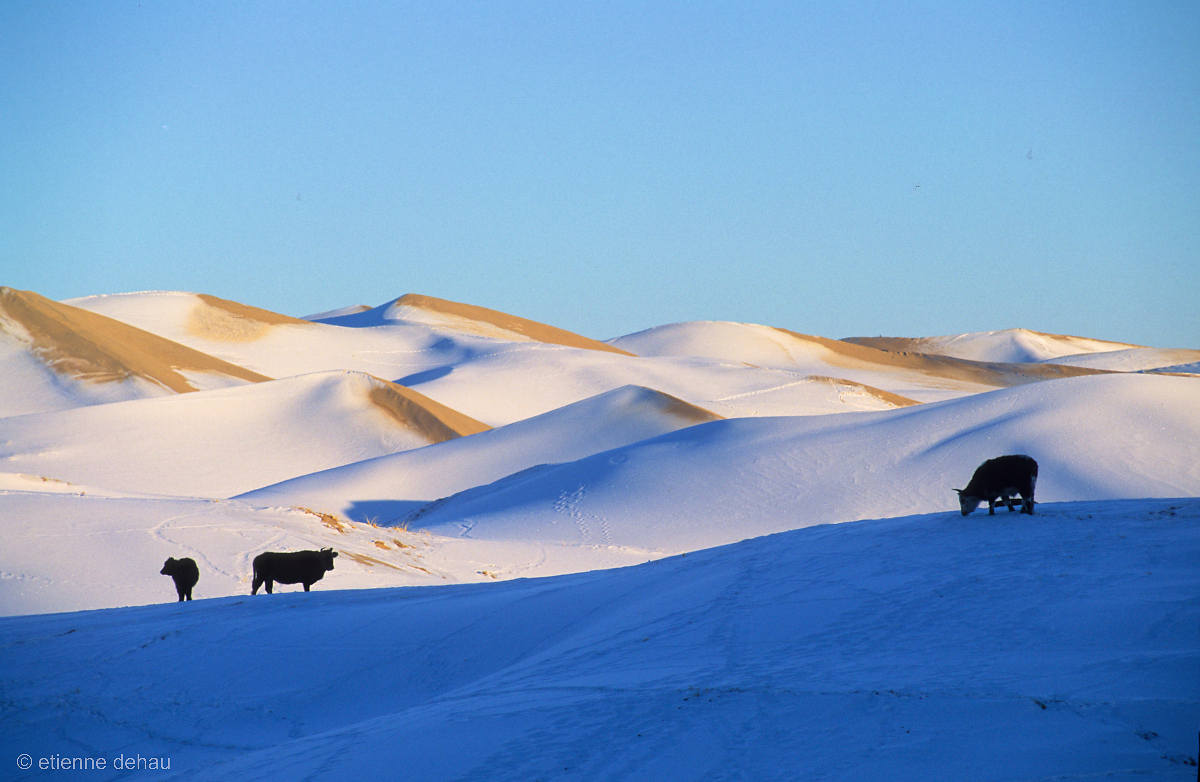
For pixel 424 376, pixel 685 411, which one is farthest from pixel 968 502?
pixel 424 376

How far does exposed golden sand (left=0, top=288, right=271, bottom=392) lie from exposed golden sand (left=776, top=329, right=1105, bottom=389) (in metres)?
58.2

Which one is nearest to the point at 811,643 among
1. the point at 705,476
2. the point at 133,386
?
the point at 705,476

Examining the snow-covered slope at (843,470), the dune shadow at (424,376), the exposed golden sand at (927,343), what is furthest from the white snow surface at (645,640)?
the exposed golden sand at (927,343)

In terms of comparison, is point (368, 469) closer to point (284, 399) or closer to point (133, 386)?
point (284, 399)

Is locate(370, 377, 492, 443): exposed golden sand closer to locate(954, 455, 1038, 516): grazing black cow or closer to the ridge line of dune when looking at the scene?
the ridge line of dune

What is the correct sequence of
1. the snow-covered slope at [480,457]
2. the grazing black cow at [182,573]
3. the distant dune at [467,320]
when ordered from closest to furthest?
the grazing black cow at [182,573], the snow-covered slope at [480,457], the distant dune at [467,320]

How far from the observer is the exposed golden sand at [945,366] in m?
96.3

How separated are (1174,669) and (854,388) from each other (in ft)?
175

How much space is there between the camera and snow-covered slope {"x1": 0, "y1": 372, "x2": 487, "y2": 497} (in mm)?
40562

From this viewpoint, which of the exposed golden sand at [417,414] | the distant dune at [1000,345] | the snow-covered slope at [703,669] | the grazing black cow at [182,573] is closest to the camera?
the snow-covered slope at [703,669]

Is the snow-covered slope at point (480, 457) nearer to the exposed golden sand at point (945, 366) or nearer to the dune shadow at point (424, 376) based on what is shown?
the dune shadow at point (424, 376)

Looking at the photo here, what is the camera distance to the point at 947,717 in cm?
537

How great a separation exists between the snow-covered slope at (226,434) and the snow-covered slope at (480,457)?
17.5 ft

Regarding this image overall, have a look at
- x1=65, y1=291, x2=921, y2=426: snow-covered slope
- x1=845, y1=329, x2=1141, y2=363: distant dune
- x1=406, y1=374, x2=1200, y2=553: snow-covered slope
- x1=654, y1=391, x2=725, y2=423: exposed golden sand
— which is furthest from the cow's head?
x1=845, y1=329, x2=1141, y2=363: distant dune
